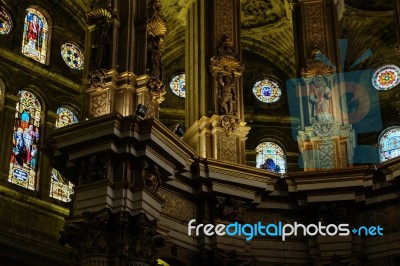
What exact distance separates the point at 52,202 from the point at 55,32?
6367 millimetres

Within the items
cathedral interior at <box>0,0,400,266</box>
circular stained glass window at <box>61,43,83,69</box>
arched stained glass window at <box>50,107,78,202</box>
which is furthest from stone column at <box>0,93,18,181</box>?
circular stained glass window at <box>61,43,83,69</box>

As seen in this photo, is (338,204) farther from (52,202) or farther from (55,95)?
(55,95)

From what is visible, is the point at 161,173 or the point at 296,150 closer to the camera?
the point at 161,173

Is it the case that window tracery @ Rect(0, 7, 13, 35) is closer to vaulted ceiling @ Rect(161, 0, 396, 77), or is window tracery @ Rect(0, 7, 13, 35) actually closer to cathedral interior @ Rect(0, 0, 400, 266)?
cathedral interior @ Rect(0, 0, 400, 266)

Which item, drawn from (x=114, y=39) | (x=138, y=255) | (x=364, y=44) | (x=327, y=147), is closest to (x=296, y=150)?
(x=364, y=44)

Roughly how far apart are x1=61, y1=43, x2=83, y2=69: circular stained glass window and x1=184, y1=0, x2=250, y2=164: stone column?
9.55 m

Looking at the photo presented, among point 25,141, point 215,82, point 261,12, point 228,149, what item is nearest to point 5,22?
point 25,141

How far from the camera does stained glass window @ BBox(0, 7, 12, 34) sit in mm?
24752

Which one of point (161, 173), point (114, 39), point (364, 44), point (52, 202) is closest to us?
point (161, 173)

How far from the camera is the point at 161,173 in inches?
551

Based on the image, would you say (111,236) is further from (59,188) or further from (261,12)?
(261,12)

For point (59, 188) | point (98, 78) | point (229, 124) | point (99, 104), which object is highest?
point (59, 188)

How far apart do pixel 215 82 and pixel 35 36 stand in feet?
37.4

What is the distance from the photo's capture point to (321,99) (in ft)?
55.4
